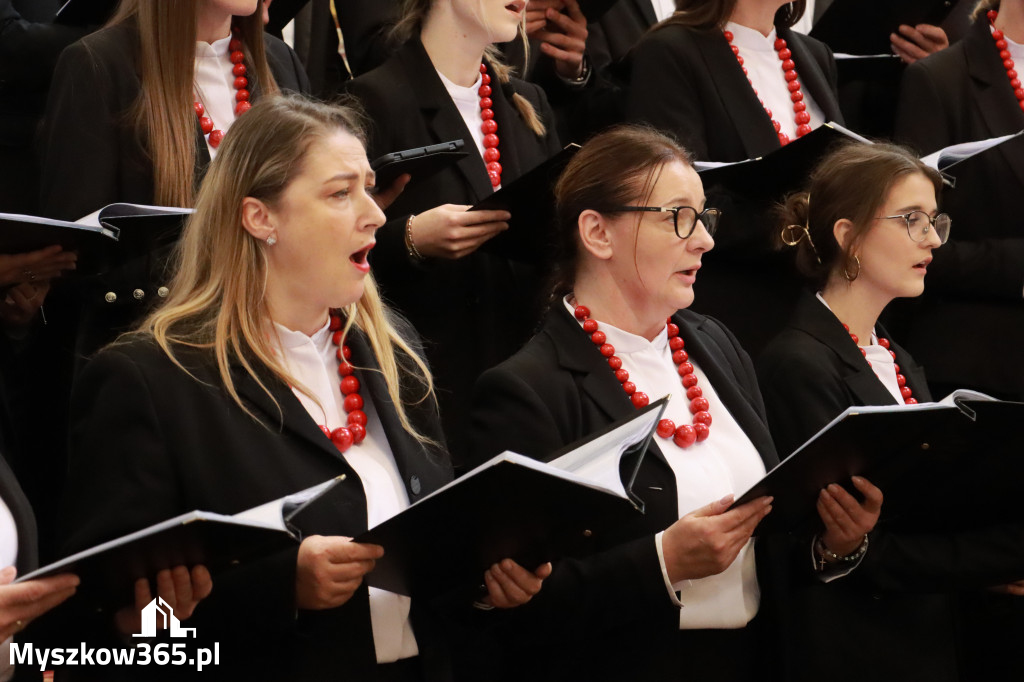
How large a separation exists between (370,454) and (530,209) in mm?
840

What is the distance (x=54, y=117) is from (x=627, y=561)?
158 cm

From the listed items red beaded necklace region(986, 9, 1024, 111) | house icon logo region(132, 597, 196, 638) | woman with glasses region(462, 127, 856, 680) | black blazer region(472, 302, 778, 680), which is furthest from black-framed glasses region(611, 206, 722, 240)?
red beaded necklace region(986, 9, 1024, 111)

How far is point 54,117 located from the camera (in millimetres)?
3164

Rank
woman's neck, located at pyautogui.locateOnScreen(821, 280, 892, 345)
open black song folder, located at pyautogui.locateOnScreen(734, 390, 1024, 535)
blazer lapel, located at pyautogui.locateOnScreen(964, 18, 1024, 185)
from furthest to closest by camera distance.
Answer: blazer lapel, located at pyautogui.locateOnScreen(964, 18, 1024, 185) → woman's neck, located at pyautogui.locateOnScreen(821, 280, 892, 345) → open black song folder, located at pyautogui.locateOnScreen(734, 390, 1024, 535)

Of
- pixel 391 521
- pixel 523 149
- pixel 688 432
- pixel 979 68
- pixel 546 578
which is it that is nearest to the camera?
pixel 391 521

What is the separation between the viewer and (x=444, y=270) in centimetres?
353

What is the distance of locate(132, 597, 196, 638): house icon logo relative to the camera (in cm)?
220

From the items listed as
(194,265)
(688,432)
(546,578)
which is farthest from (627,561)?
(194,265)

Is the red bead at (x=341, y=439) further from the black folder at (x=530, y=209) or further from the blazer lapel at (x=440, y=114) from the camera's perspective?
the blazer lapel at (x=440, y=114)

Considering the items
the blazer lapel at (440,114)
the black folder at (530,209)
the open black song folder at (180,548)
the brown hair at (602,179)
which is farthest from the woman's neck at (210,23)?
the open black song folder at (180,548)

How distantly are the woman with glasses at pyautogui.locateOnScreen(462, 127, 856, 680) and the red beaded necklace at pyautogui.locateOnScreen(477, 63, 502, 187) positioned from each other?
0.41 meters

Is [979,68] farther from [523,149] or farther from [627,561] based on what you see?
[627,561]

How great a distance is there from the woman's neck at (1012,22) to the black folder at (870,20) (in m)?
0.23

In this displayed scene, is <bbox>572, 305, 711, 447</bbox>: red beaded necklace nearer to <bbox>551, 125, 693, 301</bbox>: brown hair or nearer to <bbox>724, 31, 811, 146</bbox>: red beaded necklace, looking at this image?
<bbox>551, 125, 693, 301</bbox>: brown hair
